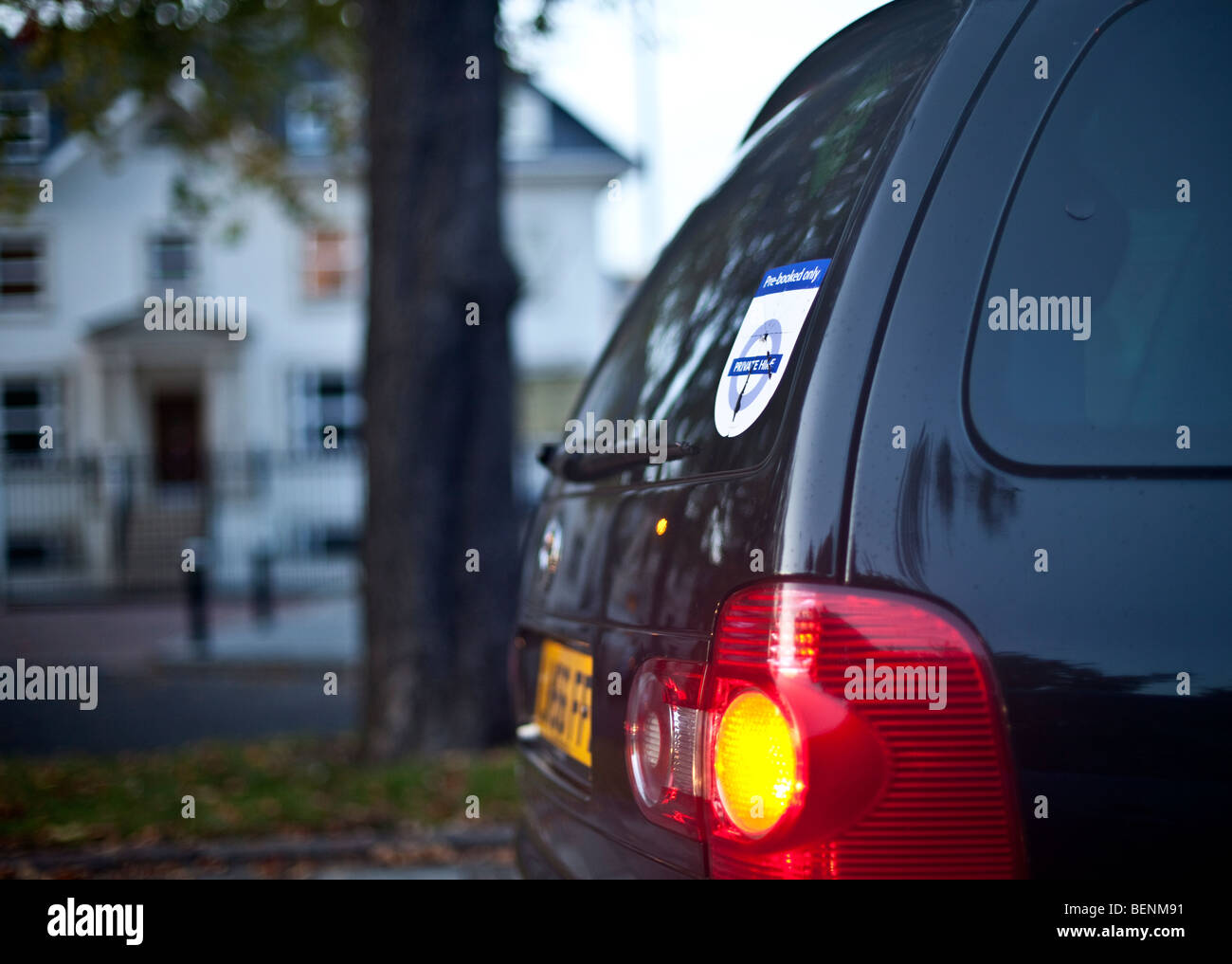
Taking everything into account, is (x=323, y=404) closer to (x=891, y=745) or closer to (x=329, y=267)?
(x=329, y=267)

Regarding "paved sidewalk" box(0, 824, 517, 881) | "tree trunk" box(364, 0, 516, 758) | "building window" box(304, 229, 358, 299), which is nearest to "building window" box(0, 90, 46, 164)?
"tree trunk" box(364, 0, 516, 758)

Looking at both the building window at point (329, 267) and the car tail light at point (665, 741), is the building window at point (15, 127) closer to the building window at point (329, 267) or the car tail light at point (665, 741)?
the car tail light at point (665, 741)

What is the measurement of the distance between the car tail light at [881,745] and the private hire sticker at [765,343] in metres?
0.31

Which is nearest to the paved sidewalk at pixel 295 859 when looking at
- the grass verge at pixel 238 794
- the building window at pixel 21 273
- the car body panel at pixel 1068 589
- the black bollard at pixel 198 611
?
the grass verge at pixel 238 794

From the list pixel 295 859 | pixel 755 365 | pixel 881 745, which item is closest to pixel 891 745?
pixel 881 745

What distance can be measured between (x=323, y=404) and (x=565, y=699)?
71.0 feet

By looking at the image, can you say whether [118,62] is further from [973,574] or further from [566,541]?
[973,574]

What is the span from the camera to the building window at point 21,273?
22.0m

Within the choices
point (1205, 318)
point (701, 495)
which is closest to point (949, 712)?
point (701, 495)

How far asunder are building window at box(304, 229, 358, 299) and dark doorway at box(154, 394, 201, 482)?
13.7 feet

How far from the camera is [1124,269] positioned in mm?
1552

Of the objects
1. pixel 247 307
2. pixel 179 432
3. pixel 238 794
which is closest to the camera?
pixel 238 794

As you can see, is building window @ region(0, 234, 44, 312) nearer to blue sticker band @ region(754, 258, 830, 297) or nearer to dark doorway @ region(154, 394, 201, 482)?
dark doorway @ region(154, 394, 201, 482)

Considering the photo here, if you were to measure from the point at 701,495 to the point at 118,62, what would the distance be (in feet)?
25.9
